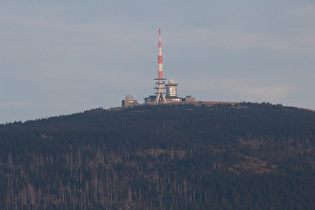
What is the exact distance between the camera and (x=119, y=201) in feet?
643

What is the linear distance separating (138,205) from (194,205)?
1505cm

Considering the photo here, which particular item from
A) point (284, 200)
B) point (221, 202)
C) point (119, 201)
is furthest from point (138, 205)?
point (284, 200)

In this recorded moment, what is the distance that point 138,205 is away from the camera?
7623 inches

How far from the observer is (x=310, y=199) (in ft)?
650

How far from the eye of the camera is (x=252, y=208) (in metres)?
191

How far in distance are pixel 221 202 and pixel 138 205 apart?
23027mm

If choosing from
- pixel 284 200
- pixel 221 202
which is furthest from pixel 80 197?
pixel 284 200

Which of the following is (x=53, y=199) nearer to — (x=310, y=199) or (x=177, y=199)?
(x=177, y=199)

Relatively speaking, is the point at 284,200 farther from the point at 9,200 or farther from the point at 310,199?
the point at 9,200

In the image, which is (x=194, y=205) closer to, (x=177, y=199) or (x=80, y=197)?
(x=177, y=199)

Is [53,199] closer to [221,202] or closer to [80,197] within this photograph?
[80,197]

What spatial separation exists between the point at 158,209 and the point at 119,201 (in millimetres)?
11810

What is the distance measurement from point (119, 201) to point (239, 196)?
33.2 meters

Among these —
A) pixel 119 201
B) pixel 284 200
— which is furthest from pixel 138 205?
pixel 284 200
